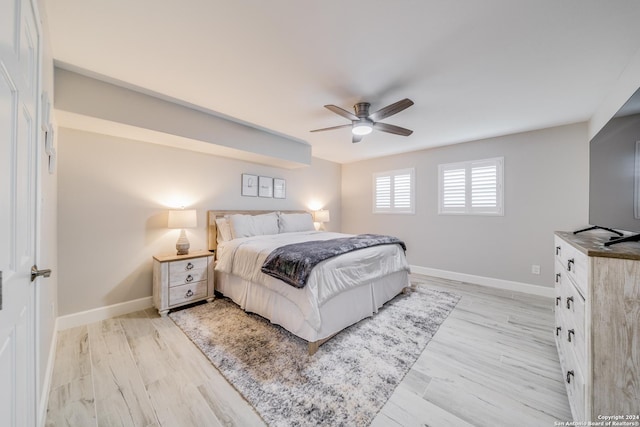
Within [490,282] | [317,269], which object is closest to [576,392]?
[317,269]

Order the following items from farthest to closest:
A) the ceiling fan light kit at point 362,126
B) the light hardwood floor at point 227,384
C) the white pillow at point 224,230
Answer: the white pillow at point 224,230, the ceiling fan light kit at point 362,126, the light hardwood floor at point 227,384

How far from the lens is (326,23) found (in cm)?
160

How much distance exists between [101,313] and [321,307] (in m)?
2.53

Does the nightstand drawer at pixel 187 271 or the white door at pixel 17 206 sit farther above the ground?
the white door at pixel 17 206

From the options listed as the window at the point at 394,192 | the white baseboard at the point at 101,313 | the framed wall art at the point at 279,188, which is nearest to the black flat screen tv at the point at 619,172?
the window at the point at 394,192

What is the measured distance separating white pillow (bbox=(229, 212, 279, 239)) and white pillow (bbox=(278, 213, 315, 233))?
0.14m

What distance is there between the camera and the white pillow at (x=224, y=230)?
11.2 ft

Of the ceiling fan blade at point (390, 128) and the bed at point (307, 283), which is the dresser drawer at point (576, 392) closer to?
the bed at point (307, 283)

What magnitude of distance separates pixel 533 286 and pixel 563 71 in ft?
9.52

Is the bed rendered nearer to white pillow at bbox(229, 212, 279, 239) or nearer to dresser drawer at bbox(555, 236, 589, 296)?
white pillow at bbox(229, 212, 279, 239)

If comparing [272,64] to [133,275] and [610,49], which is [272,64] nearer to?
[610,49]

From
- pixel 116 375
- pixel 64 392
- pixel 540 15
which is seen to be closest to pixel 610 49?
pixel 540 15

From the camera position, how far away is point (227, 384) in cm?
172

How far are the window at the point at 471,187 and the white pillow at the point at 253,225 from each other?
3024mm
